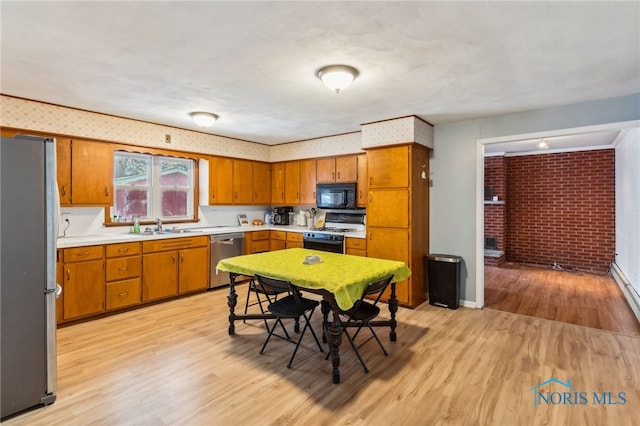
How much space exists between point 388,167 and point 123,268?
354 centimetres

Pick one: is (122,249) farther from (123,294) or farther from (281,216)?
(281,216)

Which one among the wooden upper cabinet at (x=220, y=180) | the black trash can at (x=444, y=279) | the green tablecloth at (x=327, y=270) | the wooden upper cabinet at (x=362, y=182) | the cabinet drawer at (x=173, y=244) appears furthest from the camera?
the wooden upper cabinet at (x=220, y=180)

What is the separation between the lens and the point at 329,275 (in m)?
2.67

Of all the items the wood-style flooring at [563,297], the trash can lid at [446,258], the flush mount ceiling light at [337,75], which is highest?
the flush mount ceiling light at [337,75]

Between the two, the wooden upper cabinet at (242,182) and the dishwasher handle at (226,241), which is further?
the wooden upper cabinet at (242,182)

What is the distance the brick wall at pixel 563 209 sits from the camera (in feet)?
20.5

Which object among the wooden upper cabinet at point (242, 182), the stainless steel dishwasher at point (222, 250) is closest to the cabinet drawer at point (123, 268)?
the stainless steel dishwasher at point (222, 250)

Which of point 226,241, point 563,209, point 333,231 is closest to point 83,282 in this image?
point 226,241

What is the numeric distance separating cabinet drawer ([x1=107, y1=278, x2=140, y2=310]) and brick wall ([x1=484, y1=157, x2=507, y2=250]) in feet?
21.8

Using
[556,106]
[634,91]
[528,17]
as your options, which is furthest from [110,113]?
[634,91]

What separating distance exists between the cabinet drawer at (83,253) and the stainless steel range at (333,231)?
2.77m

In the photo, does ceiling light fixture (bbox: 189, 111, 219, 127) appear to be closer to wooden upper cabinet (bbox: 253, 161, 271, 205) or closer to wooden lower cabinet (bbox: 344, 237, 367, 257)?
wooden upper cabinet (bbox: 253, 161, 271, 205)

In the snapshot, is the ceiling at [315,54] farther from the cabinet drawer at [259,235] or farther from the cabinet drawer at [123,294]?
the cabinet drawer at [259,235]

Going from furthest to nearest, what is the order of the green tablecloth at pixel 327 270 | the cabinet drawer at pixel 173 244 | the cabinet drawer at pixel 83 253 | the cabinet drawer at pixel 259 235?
1. the cabinet drawer at pixel 259 235
2. the cabinet drawer at pixel 173 244
3. the cabinet drawer at pixel 83 253
4. the green tablecloth at pixel 327 270
